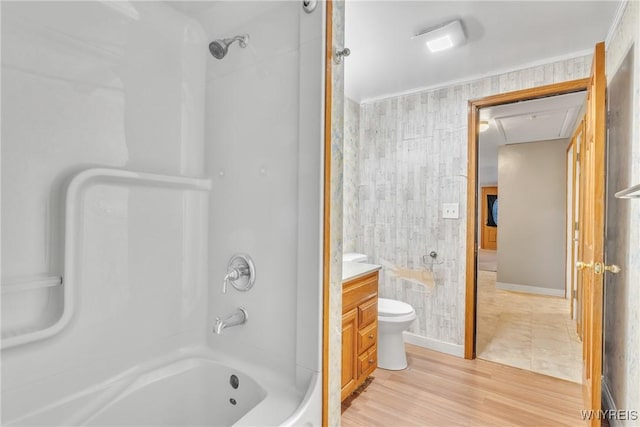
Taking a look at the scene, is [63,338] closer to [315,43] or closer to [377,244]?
[315,43]

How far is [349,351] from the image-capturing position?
1.97 metres

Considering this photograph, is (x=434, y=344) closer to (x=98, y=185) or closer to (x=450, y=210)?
(x=450, y=210)

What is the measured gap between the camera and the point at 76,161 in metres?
1.24

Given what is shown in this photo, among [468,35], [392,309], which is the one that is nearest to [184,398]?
[392,309]

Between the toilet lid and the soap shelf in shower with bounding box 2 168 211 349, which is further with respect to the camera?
the toilet lid

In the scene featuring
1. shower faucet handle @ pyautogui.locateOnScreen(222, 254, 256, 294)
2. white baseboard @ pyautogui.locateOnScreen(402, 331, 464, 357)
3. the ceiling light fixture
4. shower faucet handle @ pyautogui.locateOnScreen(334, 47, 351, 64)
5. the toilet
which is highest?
the ceiling light fixture

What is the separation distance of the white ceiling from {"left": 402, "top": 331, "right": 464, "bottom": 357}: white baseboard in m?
2.29

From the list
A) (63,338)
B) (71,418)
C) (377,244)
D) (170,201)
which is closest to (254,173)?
(170,201)

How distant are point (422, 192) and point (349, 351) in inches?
63.7

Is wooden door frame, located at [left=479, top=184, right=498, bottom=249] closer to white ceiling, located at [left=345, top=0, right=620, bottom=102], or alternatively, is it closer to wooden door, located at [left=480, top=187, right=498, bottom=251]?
wooden door, located at [left=480, top=187, right=498, bottom=251]

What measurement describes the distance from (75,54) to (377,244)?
2.66 meters

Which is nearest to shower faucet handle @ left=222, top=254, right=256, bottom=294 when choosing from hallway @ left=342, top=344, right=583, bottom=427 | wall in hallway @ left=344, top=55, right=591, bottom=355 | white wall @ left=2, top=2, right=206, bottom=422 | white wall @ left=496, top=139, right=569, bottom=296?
white wall @ left=2, top=2, right=206, bottom=422

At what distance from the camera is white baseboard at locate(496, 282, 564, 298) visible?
4793 mm

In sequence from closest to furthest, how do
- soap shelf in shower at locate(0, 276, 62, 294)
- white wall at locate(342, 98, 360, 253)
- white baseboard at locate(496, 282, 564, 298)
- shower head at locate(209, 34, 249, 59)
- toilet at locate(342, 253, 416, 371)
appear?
1. soap shelf in shower at locate(0, 276, 62, 294)
2. shower head at locate(209, 34, 249, 59)
3. toilet at locate(342, 253, 416, 371)
4. white wall at locate(342, 98, 360, 253)
5. white baseboard at locate(496, 282, 564, 298)
